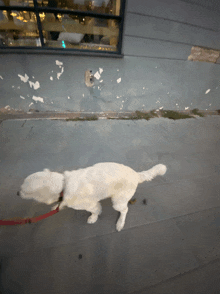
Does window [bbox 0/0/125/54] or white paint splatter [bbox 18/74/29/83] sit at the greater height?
window [bbox 0/0/125/54]

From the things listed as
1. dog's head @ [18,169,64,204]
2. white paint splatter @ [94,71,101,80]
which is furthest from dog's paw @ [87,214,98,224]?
white paint splatter @ [94,71,101,80]

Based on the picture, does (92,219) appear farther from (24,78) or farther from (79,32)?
(79,32)

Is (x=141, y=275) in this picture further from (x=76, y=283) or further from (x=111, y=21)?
(x=111, y=21)

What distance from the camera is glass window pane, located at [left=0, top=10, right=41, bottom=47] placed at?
2.64m

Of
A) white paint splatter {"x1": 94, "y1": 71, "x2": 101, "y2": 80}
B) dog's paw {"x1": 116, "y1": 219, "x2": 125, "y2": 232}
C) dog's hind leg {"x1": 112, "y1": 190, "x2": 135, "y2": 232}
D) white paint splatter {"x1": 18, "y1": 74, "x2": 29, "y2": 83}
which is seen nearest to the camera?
dog's hind leg {"x1": 112, "y1": 190, "x2": 135, "y2": 232}

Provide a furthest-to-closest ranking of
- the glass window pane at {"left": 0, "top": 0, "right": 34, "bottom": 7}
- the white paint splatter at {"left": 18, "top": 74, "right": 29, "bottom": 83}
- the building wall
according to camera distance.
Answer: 1. the white paint splatter at {"left": 18, "top": 74, "right": 29, "bottom": 83}
2. the building wall
3. the glass window pane at {"left": 0, "top": 0, "right": 34, "bottom": 7}

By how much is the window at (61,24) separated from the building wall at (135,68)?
242 millimetres

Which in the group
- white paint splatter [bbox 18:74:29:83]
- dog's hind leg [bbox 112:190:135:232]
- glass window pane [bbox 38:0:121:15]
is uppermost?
glass window pane [bbox 38:0:121:15]

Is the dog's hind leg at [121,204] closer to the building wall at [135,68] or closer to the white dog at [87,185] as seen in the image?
the white dog at [87,185]

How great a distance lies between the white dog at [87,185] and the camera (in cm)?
129

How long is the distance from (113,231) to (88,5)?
4125 millimetres

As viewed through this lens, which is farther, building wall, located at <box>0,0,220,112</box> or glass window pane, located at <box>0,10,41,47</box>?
Answer: building wall, located at <box>0,0,220,112</box>

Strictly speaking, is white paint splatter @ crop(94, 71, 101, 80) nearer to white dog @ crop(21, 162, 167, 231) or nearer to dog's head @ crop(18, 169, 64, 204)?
white dog @ crop(21, 162, 167, 231)

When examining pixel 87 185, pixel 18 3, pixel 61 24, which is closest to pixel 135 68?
pixel 61 24
